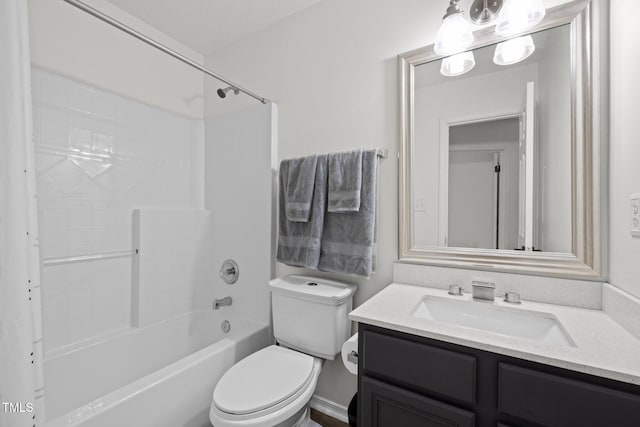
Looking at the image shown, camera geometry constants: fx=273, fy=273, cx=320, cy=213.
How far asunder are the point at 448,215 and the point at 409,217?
0.58ft

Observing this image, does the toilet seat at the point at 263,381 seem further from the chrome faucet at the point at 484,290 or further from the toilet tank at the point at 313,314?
the chrome faucet at the point at 484,290

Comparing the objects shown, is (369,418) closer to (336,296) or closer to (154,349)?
(336,296)

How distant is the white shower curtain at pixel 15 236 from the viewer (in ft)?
2.53

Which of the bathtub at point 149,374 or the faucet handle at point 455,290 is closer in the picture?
the bathtub at point 149,374

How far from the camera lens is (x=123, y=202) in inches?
67.5

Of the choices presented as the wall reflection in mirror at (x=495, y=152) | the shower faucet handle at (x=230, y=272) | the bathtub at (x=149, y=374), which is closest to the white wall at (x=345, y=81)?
the wall reflection in mirror at (x=495, y=152)

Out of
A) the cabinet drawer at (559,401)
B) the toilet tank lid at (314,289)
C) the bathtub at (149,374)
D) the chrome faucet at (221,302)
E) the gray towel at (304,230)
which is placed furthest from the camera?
the chrome faucet at (221,302)

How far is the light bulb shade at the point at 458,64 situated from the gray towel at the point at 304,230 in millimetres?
707

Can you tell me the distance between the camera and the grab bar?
1.42 metres

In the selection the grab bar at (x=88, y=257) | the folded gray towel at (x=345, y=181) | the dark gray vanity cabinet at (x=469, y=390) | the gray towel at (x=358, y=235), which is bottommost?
the dark gray vanity cabinet at (x=469, y=390)

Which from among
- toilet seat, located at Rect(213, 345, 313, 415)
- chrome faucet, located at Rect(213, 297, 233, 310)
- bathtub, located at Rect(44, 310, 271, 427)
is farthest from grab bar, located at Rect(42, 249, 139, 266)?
toilet seat, located at Rect(213, 345, 313, 415)

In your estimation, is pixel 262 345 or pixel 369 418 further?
pixel 262 345

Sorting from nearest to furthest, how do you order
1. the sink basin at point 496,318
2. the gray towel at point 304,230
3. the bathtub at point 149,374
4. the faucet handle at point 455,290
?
the sink basin at point 496,318 → the bathtub at point 149,374 → the faucet handle at point 455,290 → the gray towel at point 304,230

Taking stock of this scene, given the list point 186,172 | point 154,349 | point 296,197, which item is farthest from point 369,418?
point 186,172
